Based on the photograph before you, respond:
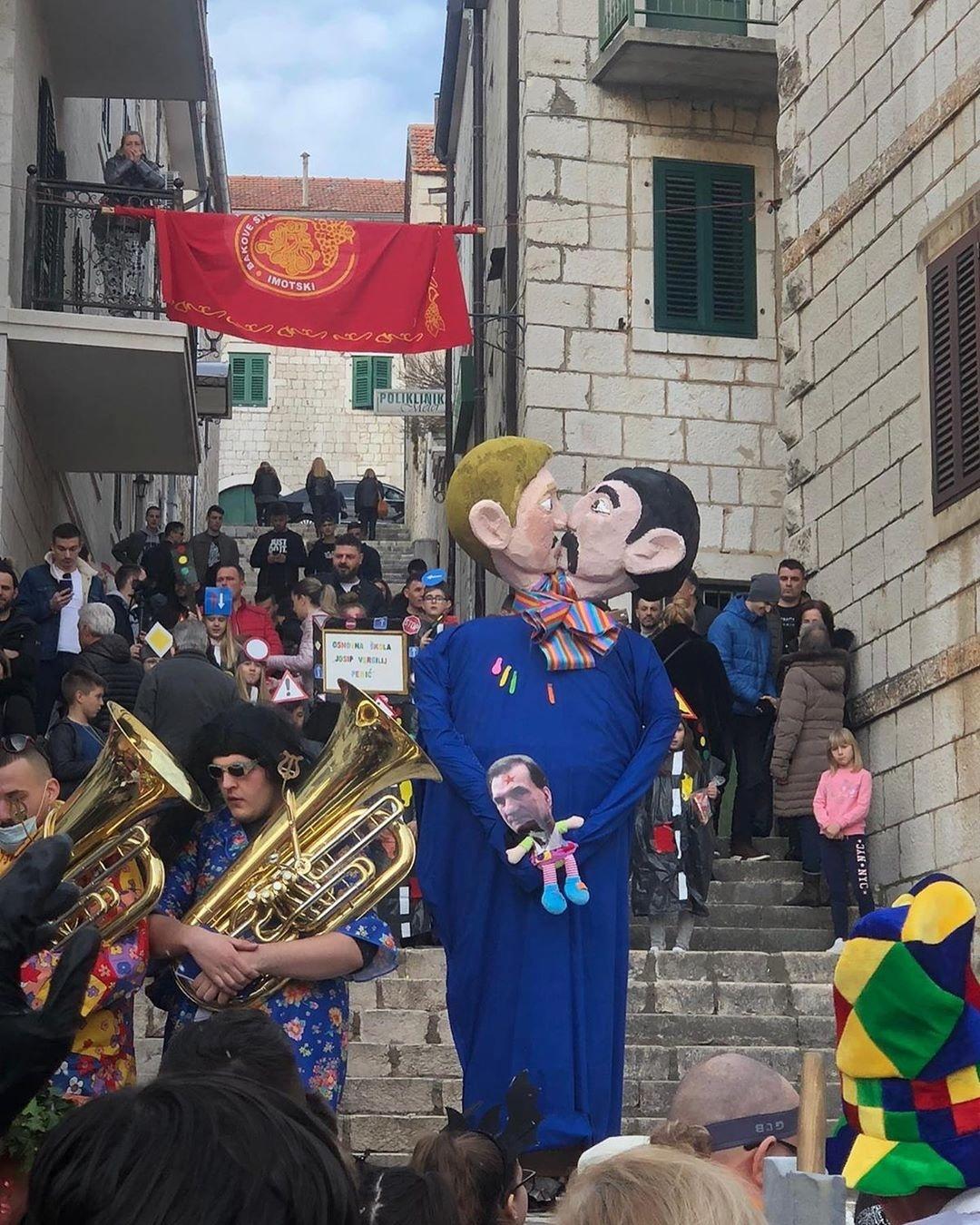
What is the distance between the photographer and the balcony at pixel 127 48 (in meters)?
16.9

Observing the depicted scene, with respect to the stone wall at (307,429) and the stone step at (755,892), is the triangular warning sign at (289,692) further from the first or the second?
the stone wall at (307,429)

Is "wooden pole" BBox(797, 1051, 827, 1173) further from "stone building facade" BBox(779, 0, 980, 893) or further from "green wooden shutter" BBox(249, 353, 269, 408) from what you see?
"green wooden shutter" BBox(249, 353, 269, 408)

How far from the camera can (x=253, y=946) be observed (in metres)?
5.35

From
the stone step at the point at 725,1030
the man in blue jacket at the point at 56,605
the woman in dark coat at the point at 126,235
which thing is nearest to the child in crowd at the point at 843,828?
the stone step at the point at 725,1030

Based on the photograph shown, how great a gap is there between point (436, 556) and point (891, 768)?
18849mm

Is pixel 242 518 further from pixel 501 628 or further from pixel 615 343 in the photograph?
pixel 501 628

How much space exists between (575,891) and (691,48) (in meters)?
13.1

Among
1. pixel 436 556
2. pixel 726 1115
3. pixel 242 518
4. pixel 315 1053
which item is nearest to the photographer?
pixel 726 1115

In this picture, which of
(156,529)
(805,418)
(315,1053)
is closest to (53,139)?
(156,529)

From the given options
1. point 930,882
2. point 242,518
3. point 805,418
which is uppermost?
point 242,518

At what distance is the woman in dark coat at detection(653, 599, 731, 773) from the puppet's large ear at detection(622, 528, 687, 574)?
4.51 m

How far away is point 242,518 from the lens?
48.9m

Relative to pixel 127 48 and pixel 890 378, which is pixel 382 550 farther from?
pixel 890 378

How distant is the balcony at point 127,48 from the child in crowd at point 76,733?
8171 millimetres
